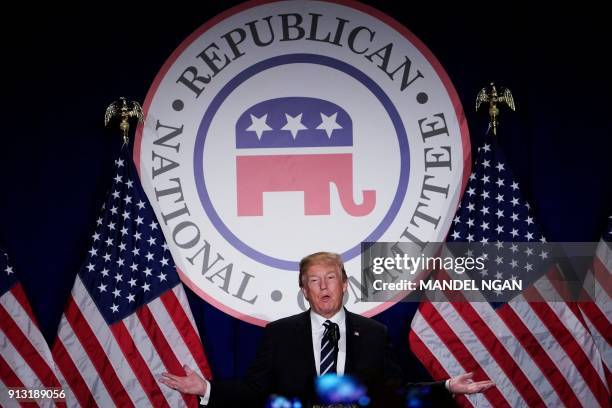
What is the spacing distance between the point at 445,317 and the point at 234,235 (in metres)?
1.03

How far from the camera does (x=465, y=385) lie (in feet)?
→ 9.23

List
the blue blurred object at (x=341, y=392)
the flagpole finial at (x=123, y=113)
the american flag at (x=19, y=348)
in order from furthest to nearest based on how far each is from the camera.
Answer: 1. the flagpole finial at (x=123, y=113)
2. the american flag at (x=19, y=348)
3. the blue blurred object at (x=341, y=392)

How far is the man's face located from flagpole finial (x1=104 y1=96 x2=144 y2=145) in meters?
1.15

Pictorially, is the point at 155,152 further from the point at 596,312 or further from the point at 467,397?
the point at 596,312

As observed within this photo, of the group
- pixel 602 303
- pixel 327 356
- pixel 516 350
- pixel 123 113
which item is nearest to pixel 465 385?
pixel 327 356

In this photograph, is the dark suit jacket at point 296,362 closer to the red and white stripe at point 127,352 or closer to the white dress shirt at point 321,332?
the white dress shirt at point 321,332

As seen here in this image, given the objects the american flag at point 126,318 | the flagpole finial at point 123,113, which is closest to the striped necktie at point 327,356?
the american flag at point 126,318

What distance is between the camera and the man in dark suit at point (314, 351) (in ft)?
9.84

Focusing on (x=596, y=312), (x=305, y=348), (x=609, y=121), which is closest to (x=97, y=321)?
(x=305, y=348)

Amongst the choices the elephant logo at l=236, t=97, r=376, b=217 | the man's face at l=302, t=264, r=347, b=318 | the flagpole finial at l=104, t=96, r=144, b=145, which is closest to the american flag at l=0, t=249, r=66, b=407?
the flagpole finial at l=104, t=96, r=144, b=145

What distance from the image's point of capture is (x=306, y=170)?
3607 mm

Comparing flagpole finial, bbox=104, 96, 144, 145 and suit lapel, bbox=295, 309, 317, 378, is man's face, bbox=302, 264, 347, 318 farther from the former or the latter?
flagpole finial, bbox=104, 96, 144, 145

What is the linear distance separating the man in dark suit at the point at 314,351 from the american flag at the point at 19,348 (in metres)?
0.74

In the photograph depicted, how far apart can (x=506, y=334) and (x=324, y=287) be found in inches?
36.0
